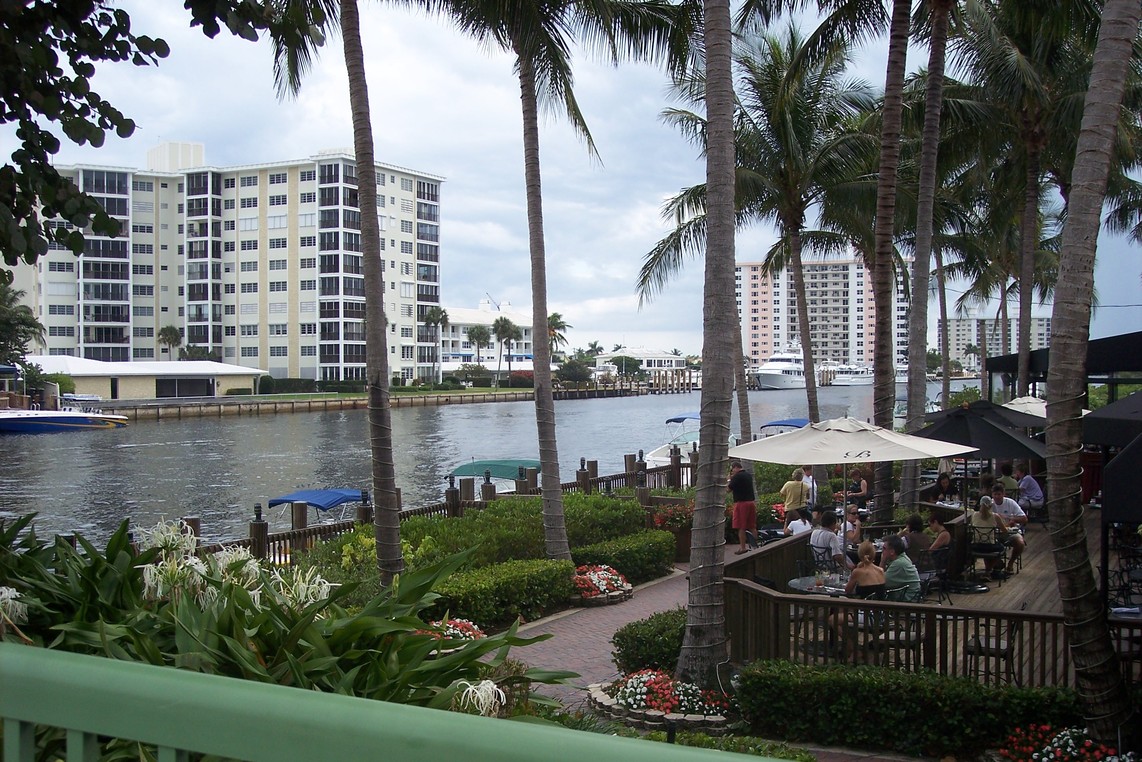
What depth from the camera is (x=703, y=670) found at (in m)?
9.41

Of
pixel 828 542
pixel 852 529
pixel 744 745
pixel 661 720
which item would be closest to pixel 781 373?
pixel 852 529

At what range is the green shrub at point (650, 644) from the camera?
10.2 m

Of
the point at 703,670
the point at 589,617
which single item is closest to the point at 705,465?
the point at 703,670

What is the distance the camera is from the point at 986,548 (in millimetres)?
13180

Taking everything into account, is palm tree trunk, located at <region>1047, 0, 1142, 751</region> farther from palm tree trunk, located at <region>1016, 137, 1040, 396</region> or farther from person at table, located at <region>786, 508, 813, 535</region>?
palm tree trunk, located at <region>1016, 137, 1040, 396</region>

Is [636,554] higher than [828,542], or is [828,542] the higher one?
[828,542]

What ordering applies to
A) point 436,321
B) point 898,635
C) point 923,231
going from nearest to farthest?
1. point 898,635
2. point 923,231
3. point 436,321

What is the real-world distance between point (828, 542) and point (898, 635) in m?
4.16

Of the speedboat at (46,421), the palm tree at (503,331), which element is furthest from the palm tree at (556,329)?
the speedboat at (46,421)

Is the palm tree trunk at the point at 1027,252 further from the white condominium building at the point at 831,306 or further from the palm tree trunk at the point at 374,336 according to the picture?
the white condominium building at the point at 831,306

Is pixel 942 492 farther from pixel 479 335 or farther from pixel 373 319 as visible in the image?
pixel 479 335

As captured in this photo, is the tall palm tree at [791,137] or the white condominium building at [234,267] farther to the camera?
the white condominium building at [234,267]

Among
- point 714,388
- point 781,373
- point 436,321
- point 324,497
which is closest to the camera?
point 714,388

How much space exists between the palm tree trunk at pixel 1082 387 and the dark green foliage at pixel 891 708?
590 mm
